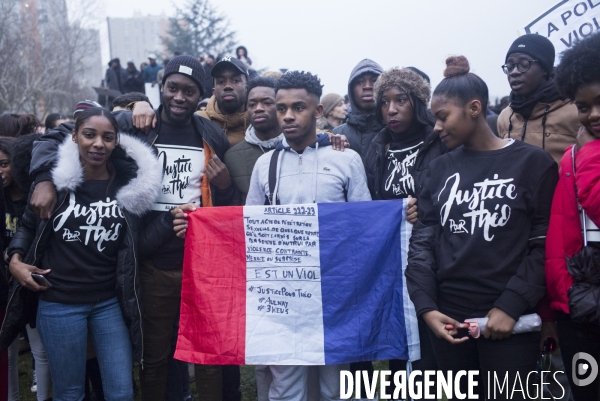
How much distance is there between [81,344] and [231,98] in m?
2.38

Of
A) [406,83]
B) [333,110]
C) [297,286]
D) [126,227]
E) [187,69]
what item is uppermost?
[333,110]

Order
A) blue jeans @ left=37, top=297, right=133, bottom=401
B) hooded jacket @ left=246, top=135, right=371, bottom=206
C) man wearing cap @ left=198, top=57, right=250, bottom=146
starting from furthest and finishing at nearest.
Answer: man wearing cap @ left=198, top=57, right=250, bottom=146, hooded jacket @ left=246, top=135, right=371, bottom=206, blue jeans @ left=37, top=297, right=133, bottom=401

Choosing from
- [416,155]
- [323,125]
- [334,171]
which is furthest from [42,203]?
[323,125]

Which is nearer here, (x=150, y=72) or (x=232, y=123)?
(x=232, y=123)

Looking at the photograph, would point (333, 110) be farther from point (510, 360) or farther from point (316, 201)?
point (510, 360)

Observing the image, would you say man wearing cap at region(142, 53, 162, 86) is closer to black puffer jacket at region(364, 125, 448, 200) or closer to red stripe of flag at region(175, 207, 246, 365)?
red stripe of flag at region(175, 207, 246, 365)

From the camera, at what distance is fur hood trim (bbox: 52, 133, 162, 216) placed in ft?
11.1

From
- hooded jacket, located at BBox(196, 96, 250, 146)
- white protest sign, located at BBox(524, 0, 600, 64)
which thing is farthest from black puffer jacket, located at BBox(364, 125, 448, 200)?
white protest sign, located at BBox(524, 0, 600, 64)

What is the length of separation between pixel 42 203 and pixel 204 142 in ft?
4.03

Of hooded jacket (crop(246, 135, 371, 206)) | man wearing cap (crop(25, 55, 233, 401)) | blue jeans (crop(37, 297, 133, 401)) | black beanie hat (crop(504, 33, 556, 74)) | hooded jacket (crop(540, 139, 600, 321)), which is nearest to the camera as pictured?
hooded jacket (crop(540, 139, 600, 321))

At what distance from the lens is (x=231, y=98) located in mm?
4660

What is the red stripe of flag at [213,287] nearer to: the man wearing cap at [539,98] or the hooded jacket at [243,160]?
the hooded jacket at [243,160]

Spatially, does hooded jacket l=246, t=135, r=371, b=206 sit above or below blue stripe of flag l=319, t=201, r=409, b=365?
above

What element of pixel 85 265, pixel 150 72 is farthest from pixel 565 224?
pixel 150 72
